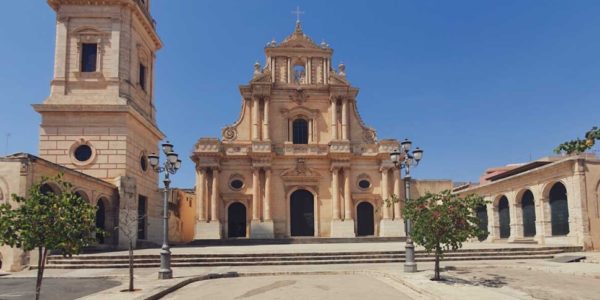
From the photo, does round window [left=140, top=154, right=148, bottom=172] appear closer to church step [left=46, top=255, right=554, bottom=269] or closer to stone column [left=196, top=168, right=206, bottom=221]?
stone column [left=196, top=168, right=206, bottom=221]

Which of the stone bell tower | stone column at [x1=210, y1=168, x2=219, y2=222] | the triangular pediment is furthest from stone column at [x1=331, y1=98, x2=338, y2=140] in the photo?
A: the stone bell tower

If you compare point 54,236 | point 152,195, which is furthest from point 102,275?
point 152,195

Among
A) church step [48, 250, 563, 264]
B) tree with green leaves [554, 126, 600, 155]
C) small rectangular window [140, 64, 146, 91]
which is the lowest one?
church step [48, 250, 563, 264]

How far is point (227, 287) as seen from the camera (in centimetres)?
1237

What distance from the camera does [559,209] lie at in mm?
22312

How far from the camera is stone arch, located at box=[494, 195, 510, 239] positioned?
2736cm

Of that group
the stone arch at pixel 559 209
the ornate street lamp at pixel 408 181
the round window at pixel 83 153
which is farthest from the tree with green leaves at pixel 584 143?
the round window at pixel 83 153

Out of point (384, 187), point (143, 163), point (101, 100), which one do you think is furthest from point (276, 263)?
point (384, 187)

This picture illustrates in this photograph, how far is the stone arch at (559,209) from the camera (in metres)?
21.8

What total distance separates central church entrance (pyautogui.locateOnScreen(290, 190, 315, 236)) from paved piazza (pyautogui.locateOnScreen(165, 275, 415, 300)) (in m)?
19.0

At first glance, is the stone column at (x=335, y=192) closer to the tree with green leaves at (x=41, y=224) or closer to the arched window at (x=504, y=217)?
the arched window at (x=504, y=217)

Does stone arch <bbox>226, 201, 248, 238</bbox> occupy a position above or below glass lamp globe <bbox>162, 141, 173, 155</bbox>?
below

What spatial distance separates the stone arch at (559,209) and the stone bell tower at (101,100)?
21.5 m

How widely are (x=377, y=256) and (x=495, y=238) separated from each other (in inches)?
510
